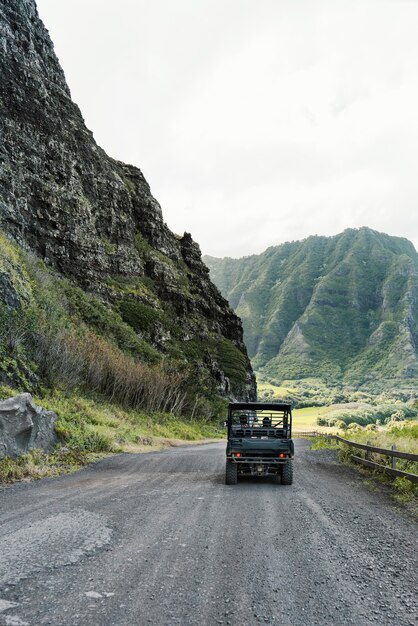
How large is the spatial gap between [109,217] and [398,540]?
78015 millimetres

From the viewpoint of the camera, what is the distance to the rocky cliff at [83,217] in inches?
2442

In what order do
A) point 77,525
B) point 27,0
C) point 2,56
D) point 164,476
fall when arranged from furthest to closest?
point 27,0, point 2,56, point 164,476, point 77,525

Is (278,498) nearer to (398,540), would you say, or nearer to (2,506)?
(398,540)

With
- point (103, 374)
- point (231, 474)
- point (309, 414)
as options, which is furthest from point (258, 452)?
point (309, 414)

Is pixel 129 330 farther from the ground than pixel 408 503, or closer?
farther from the ground

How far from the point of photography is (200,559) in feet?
20.2

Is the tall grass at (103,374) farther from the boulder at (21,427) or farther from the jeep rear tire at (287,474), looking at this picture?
the jeep rear tire at (287,474)

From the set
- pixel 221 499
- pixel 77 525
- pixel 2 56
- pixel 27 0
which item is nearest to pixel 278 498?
pixel 221 499

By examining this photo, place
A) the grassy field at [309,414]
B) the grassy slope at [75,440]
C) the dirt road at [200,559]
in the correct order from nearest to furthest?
the dirt road at [200,559] → the grassy slope at [75,440] → the grassy field at [309,414]

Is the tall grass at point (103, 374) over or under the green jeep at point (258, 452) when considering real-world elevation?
over

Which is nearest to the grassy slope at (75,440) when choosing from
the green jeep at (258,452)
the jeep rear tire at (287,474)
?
the green jeep at (258,452)

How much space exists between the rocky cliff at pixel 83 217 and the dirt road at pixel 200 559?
51.9 m

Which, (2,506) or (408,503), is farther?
(408,503)

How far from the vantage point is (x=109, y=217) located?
7950cm
